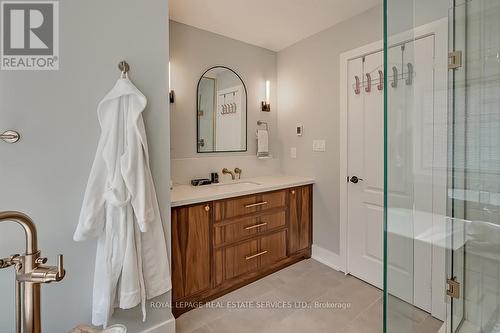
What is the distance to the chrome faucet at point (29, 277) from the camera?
73 centimetres

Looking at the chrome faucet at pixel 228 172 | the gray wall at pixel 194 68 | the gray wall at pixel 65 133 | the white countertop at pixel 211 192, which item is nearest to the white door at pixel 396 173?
the white countertop at pixel 211 192

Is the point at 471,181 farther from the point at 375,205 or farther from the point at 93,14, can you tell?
A: the point at 93,14

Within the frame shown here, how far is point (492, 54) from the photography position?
1.41 m

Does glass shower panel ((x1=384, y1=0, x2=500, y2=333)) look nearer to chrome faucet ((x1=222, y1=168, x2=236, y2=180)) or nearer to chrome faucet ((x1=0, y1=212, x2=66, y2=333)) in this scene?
chrome faucet ((x1=0, y1=212, x2=66, y2=333))

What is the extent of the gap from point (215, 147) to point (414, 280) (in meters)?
2.03

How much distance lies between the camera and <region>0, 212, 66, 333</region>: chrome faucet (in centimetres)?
73

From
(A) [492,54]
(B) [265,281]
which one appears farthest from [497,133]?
(B) [265,281]

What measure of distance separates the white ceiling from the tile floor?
2.32 meters

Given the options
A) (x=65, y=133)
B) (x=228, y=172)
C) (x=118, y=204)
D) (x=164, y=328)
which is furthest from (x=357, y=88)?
(x=164, y=328)

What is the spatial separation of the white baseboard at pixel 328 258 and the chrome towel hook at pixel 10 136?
2637mm

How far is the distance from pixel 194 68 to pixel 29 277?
2.20 metres

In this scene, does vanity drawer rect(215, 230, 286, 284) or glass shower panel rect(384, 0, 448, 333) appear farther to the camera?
vanity drawer rect(215, 230, 286, 284)
